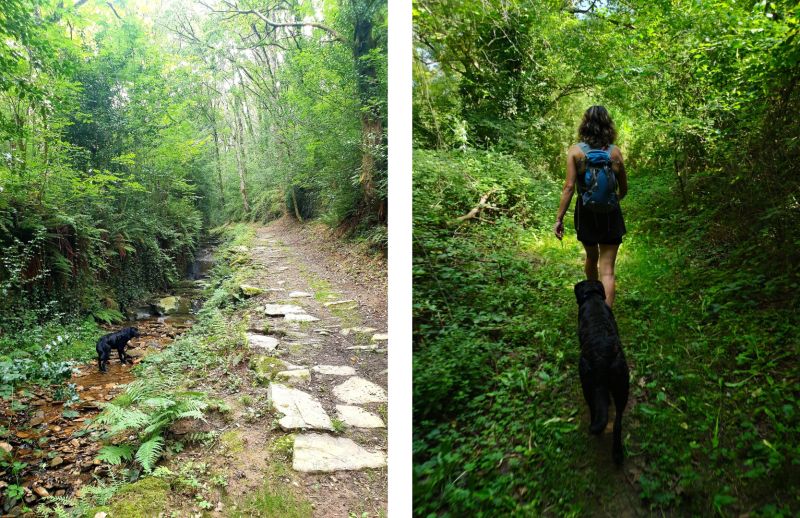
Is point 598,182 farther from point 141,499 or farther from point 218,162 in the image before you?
point 141,499

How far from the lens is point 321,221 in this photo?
7.17 feet

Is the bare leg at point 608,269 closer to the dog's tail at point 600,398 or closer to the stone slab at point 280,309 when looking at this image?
the dog's tail at point 600,398

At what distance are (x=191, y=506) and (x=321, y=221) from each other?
1318 mm

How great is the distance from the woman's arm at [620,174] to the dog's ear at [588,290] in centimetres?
24

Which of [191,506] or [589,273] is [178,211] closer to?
[191,506]

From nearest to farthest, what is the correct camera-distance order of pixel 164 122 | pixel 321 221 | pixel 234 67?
pixel 164 122 → pixel 234 67 → pixel 321 221

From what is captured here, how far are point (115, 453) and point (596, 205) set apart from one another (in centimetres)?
163

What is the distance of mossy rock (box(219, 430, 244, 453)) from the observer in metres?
1.52

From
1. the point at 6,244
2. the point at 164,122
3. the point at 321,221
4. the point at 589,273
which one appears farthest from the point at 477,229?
the point at 6,244

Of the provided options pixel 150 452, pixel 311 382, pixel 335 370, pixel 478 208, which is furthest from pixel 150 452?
pixel 478 208

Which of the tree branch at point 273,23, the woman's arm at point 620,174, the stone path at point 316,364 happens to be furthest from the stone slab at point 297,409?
the tree branch at point 273,23

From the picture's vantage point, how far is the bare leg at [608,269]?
1.14 m

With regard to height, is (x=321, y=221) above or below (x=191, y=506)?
above

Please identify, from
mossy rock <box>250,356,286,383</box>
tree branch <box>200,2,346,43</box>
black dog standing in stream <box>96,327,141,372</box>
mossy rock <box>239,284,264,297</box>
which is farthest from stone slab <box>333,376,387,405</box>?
tree branch <box>200,2,346,43</box>
